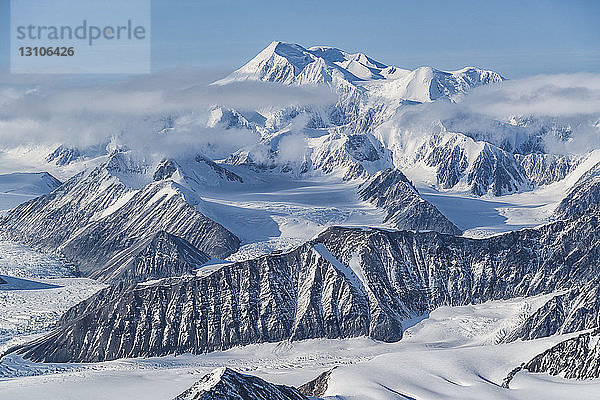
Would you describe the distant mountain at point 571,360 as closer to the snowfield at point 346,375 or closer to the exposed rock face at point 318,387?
the snowfield at point 346,375

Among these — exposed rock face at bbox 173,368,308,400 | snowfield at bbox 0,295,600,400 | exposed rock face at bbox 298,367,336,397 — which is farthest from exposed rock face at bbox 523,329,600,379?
exposed rock face at bbox 173,368,308,400

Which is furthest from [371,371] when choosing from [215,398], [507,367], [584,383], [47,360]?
[47,360]

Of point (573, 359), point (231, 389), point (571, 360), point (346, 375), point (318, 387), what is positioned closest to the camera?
point (231, 389)

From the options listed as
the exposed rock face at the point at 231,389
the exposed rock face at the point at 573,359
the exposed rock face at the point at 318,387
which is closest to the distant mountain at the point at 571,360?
the exposed rock face at the point at 573,359

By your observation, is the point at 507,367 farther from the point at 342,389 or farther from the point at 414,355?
the point at 342,389

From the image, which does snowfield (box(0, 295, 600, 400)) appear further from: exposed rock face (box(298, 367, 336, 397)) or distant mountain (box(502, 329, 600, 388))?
distant mountain (box(502, 329, 600, 388))

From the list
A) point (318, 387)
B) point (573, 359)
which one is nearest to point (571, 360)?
point (573, 359)

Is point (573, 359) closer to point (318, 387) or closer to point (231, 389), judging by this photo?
point (318, 387)
